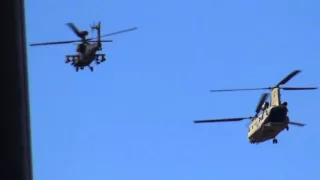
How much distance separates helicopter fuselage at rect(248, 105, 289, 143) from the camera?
4253cm

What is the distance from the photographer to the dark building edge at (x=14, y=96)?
3.52 meters

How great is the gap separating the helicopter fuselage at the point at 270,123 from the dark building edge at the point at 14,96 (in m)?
39.3

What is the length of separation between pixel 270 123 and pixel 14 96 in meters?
40.1

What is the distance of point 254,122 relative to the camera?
46.4 m

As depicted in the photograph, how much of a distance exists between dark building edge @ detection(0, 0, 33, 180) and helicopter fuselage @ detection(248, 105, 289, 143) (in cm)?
3927

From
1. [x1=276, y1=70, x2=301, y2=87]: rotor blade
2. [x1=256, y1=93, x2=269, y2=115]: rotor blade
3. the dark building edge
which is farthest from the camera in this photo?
[x1=256, y1=93, x2=269, y2=115]: rotor blade

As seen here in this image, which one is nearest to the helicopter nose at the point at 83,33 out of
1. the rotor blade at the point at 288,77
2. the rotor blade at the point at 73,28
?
the rotor blade at the point at 73,28

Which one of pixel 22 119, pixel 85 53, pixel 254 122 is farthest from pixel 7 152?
pixel 85 53

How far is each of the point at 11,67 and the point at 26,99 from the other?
32cm

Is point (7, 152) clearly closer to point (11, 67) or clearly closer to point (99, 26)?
point (11, 67)

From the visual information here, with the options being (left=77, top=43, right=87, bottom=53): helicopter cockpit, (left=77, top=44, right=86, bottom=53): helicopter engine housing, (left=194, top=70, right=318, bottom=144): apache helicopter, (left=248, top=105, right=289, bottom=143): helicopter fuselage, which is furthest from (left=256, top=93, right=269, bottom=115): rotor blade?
(left=77, top=44, right=86, bottom=53): helicopter engine housing

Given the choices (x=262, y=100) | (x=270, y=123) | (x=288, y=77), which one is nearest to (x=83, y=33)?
(x=262, y=100)

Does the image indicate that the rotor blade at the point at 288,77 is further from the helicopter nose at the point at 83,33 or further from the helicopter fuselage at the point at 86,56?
the helicopter nose at the point at 83,33

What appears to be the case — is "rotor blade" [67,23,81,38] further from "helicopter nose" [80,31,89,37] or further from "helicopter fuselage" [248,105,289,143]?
"helicopter fuselage" [248,105,289,143]
